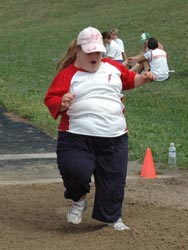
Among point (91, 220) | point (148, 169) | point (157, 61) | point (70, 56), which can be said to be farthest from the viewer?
point (157, 61)

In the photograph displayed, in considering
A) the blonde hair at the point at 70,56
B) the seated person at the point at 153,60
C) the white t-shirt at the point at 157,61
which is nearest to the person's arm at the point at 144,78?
the blonde hair at the point at 70,56

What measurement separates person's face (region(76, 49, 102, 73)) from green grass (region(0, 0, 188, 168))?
10.2 feet

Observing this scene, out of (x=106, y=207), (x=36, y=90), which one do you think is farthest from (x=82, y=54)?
(x=36, y=90)

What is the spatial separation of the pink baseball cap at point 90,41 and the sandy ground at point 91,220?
1.48 m

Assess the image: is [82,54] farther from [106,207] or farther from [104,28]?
[104,28]

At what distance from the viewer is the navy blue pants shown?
5.71m

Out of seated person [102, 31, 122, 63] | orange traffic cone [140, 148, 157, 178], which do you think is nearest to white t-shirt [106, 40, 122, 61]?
seated person [102, 31, 122, 63]

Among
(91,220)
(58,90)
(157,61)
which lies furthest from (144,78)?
(157,61)

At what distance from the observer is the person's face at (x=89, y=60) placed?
5.68 meters

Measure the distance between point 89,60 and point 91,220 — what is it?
1.45m

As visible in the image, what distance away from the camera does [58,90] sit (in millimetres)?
5676

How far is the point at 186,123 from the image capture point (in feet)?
39.2

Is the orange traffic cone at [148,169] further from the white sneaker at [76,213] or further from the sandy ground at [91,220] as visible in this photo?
the white sneaker at [76,213]

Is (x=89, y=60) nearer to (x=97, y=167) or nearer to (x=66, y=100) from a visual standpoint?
(x=66, y=100)
